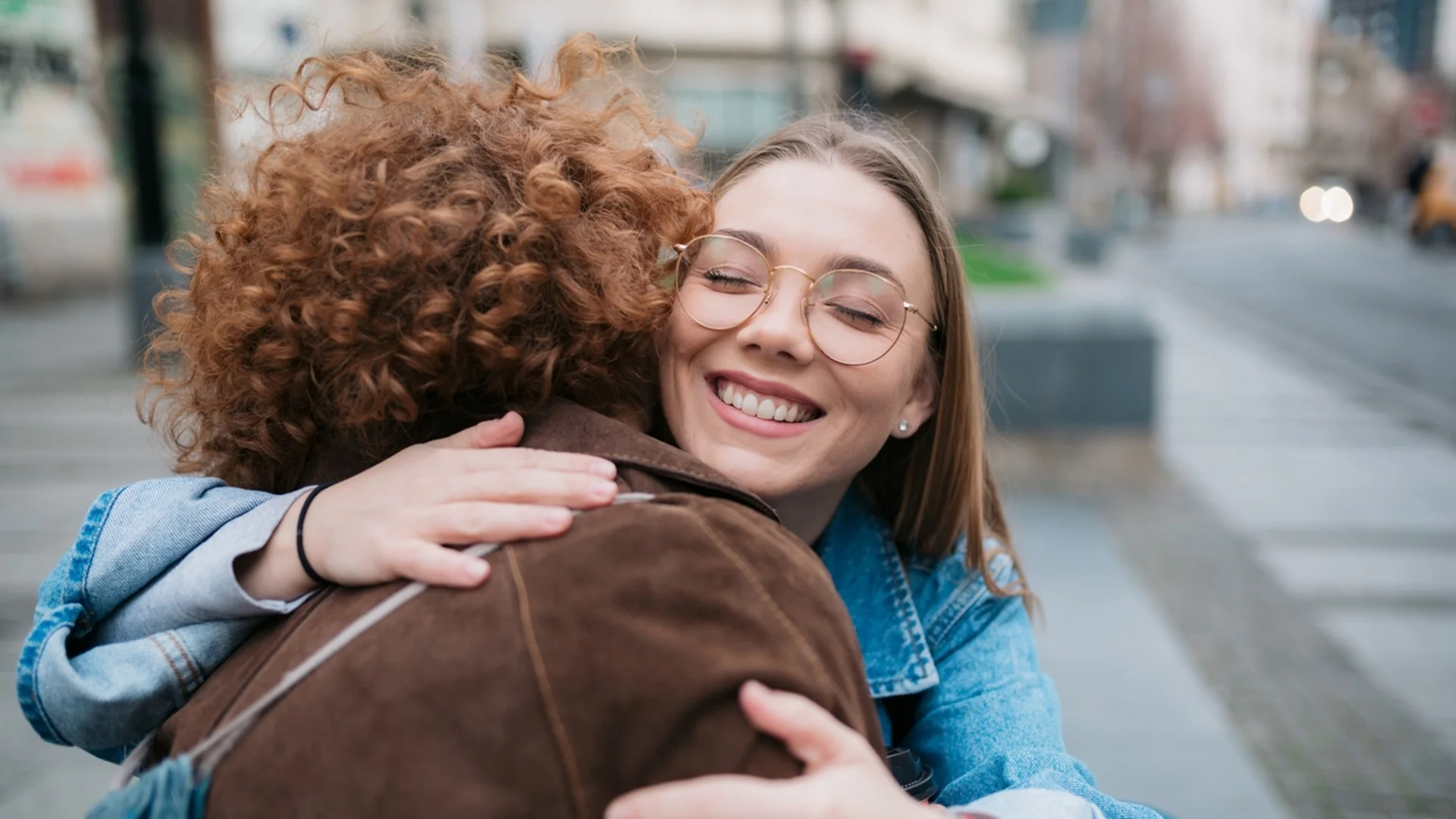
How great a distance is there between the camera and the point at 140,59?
881 cm

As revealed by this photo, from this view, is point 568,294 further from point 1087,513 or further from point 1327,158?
point 1327,158

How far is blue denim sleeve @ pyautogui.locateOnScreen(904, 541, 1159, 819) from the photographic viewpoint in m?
1.46

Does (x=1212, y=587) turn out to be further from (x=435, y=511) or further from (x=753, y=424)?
(x=435, y=511)

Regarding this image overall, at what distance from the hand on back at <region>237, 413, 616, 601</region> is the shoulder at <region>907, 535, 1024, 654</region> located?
80 cm

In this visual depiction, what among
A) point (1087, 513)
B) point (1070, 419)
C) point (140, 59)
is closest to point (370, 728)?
point (1087, 513)

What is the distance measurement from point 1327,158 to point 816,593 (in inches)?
4045

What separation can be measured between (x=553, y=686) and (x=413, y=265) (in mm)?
443

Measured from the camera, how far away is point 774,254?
1.54m

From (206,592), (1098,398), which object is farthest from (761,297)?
(1098,398)

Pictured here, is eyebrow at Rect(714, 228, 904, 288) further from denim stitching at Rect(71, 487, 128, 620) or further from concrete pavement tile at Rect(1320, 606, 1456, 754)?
concrete pavement tile at Rect(1320, 606, 1456, 754)

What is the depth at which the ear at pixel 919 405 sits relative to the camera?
5.81 feet

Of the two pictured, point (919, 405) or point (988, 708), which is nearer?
point (988, 708)

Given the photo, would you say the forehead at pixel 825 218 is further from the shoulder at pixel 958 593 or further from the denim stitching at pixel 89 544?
the denim stitching at pixel 89 544

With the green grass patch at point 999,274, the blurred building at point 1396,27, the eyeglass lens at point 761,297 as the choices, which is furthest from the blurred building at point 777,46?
the blurred building at point 1396,27
